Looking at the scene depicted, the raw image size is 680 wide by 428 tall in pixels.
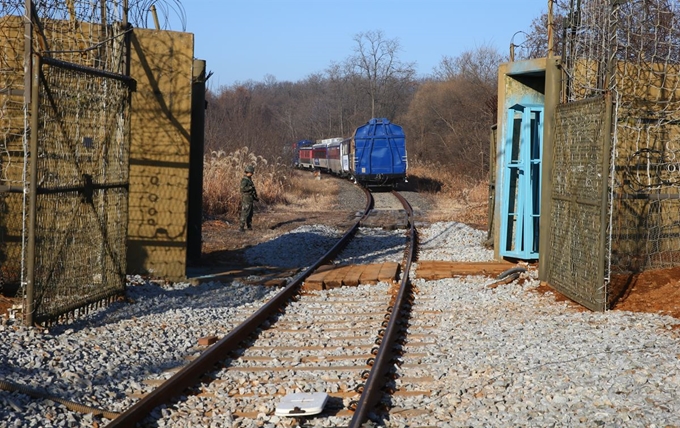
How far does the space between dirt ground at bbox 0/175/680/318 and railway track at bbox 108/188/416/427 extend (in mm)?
2547

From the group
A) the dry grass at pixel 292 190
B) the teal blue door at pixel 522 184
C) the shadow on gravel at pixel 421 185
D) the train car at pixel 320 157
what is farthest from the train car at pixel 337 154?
the teal blue door at pixel 522 184

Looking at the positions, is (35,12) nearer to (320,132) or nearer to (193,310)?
(193,310)

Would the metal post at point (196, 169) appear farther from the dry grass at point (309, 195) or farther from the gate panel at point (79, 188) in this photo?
the dry grass at point (309, 195)

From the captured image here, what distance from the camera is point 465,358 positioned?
7.25 meters

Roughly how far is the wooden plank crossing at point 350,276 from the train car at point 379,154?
24.9 metres

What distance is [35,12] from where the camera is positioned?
26.3 ft

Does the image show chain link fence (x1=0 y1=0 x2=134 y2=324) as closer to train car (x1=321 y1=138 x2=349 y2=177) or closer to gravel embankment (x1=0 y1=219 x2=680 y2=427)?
gravel embankment (x1=0 y1=219 x2=680 y2=427)

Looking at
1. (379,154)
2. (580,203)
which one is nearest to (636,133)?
(580,203)

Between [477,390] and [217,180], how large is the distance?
65.6ft

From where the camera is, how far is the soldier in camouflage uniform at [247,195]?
19.5m

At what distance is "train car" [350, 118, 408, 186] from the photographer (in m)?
38.4

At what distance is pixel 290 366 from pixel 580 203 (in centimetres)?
435

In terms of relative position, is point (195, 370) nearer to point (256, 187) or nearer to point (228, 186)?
point (228, 186)

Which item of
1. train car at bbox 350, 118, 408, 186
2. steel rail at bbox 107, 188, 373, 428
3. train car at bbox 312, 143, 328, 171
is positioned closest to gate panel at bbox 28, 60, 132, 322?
steel rail at bbox 107, 188, 373, 428
